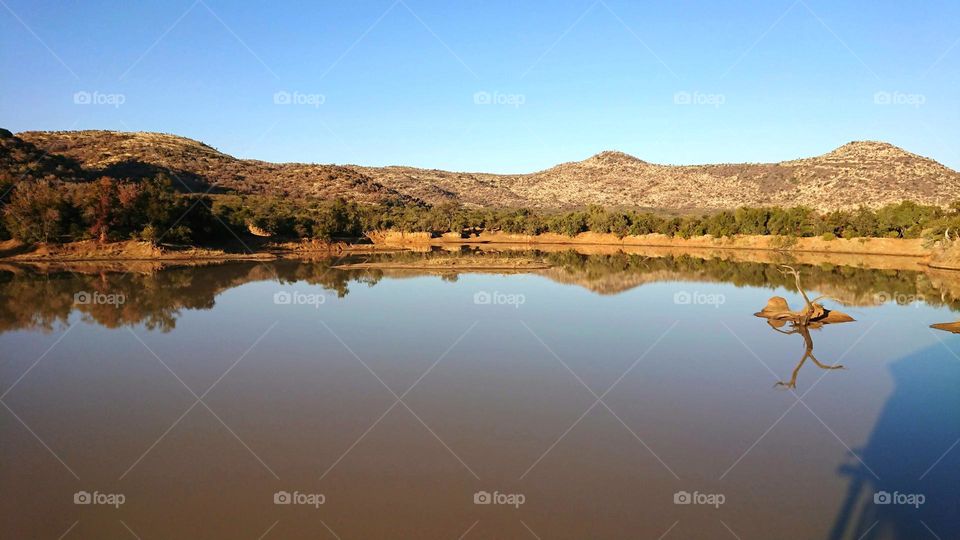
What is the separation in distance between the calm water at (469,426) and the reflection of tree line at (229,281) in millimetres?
640

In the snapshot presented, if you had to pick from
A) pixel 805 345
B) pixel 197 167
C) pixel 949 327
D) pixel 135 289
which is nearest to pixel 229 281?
pixel 135 289

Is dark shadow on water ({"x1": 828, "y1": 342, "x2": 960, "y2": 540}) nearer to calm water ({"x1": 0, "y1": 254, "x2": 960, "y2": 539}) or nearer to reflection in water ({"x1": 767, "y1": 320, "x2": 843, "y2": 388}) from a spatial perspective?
calm water ({"x1": 0, "y1": 254, "x2": 960, "y2": 539})

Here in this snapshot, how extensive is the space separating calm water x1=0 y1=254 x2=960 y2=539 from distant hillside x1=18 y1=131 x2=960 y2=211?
89562mm

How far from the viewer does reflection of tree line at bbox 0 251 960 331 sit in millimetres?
21234

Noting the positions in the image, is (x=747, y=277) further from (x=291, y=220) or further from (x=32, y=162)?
(x=32, y=162)

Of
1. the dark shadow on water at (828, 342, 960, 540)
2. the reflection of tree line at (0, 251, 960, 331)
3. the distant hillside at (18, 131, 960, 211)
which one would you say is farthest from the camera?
the distant hillside at (18, 131, 960, 211)

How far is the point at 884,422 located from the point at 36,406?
16.4 m

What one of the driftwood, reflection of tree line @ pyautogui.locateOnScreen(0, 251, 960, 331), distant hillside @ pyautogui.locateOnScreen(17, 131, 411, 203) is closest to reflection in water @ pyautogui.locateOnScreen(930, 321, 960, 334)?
the driftwood

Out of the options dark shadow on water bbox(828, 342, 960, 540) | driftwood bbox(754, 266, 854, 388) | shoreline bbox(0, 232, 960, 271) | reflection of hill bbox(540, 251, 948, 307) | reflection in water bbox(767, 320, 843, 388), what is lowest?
dark shadow on water bbox(828, 342, 960, 540)

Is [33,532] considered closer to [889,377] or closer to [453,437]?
[453,437]

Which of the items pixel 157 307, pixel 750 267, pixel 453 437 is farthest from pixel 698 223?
pixel 453 437

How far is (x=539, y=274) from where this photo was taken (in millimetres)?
37906

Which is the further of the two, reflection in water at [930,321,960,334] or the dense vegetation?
the dense vegetation

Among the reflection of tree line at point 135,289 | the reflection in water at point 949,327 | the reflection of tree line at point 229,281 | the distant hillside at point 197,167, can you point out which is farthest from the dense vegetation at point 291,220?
the reflection in water at point 949,327
